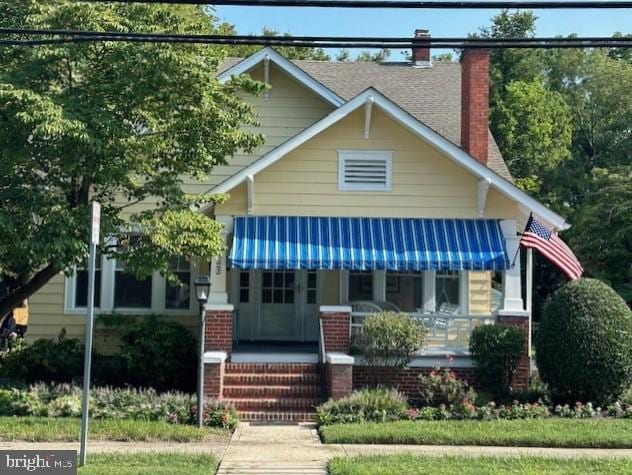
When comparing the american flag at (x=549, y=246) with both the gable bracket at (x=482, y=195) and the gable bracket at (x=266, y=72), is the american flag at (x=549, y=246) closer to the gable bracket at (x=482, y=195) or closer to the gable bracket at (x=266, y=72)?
the gable bracket at (x=482, y=195)

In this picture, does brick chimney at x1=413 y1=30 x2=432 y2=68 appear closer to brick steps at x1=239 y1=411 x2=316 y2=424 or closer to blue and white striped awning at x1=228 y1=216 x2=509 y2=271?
blue and white striped awning at x1=228 y1=216 x2=509 y2=271

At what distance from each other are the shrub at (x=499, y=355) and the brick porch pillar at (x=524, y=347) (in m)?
0.23

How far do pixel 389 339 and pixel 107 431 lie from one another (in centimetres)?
486

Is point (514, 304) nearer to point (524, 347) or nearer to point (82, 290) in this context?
point (524, 347)

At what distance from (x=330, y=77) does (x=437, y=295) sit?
698cm

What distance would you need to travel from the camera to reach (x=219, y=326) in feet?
44.8

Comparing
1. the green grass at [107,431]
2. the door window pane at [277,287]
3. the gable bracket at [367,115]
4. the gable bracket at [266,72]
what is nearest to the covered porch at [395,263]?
the door window pane at [277,287]

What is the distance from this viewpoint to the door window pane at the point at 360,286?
16438 millimetres

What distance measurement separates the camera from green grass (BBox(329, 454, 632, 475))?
26.8ft

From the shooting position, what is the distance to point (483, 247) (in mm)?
14117

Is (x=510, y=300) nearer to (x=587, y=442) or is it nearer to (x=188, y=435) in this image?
(x=587, y=442)

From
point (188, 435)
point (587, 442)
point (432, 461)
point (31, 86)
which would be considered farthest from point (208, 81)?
point (587, 442)

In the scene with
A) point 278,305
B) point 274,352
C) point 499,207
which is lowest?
point 274,352

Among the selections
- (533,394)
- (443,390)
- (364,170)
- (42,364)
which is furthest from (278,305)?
(533,394)
